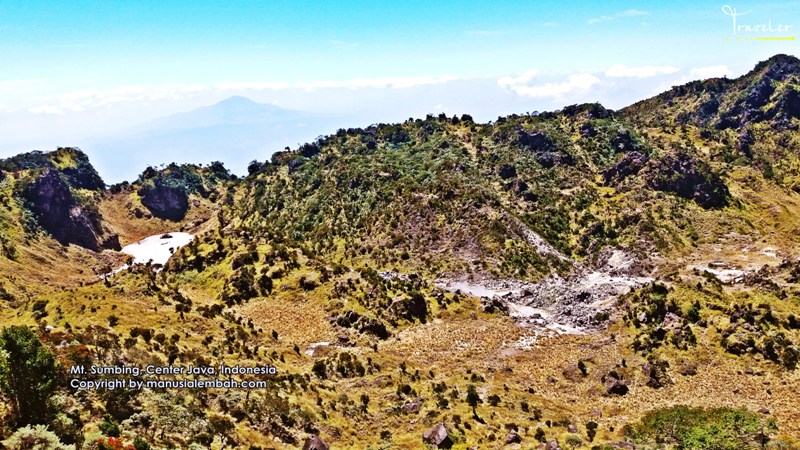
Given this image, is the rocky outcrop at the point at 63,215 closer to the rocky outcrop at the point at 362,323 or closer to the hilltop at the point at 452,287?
the hilltop at the point at 452,287

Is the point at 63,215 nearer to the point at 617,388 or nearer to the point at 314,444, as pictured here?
the point at 314,444

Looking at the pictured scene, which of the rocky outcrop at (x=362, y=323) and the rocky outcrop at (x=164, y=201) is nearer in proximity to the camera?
the rocky outcrop at (x=362, y=323)

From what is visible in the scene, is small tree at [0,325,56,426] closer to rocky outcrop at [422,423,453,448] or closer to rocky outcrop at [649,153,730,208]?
rocky outcrop at [422,423,453,448]

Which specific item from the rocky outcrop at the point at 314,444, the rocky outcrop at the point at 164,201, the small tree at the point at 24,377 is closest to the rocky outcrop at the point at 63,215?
the rocky outcrop at the point at 164,201

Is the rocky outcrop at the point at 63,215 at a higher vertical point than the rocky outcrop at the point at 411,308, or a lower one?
higher

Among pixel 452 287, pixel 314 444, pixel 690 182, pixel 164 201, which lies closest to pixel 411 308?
pixel 452 287

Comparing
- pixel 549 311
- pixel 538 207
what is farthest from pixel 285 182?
pixel 549 311

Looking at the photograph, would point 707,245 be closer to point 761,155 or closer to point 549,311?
point 549,311
